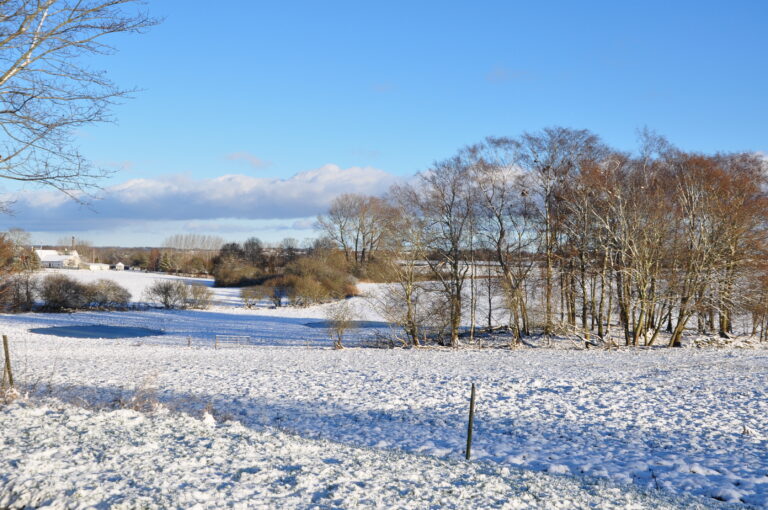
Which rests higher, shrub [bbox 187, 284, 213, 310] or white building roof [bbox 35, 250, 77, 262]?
white building roof [bbox 35, 250, 77, 262]

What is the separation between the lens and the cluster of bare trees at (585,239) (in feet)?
84.1

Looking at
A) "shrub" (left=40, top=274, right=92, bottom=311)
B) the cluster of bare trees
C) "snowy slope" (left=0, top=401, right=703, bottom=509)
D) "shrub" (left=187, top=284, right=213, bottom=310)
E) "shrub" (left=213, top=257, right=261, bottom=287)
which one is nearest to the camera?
"snowy slope" (left=0, top=401, right=703, bottom=509)

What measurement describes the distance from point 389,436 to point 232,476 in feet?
12.6

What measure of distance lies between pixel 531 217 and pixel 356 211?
42.2 metres

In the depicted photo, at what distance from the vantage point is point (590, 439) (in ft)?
30.3

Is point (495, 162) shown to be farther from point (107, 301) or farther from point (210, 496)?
point (107, 301)

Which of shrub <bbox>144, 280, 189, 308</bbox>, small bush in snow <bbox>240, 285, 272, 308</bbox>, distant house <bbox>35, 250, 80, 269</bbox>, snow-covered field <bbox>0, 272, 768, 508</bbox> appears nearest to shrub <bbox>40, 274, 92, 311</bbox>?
shrub <bbox>144, 280, 189, 308</bbox>

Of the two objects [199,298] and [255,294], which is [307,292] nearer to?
[255,294]

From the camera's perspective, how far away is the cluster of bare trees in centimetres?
2564

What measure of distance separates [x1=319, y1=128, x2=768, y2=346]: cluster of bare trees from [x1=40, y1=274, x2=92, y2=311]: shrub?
121ft

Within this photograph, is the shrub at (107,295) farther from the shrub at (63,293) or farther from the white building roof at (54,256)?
the white building roof at (54,256)

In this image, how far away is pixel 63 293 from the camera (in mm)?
51188

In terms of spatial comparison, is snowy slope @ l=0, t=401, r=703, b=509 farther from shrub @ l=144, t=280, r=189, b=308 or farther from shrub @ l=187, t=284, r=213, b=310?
shrub @ l=144, t=280, r=189, b=308

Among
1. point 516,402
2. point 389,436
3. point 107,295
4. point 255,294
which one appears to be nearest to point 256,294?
point 255,294
